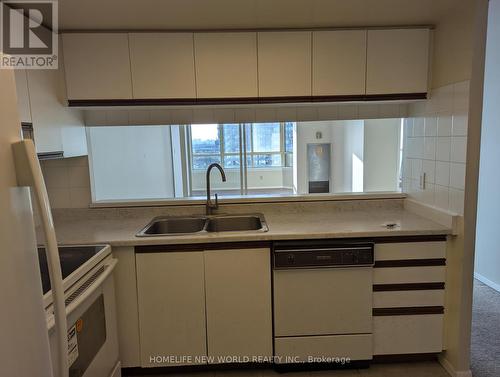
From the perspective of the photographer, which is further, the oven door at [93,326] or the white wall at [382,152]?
the white wall at [382,152]

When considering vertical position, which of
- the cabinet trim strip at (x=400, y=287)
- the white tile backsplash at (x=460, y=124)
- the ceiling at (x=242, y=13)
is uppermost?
the ceiling at (x=242, y=13)

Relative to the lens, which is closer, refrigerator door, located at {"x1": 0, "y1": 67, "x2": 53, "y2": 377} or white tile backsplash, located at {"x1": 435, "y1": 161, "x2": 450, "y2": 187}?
refrigerator door, located at {"x1": 0, "y1": 67, "x2": 53, "y2": 377}

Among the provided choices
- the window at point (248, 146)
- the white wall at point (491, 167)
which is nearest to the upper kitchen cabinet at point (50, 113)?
the window at point (248, 146)

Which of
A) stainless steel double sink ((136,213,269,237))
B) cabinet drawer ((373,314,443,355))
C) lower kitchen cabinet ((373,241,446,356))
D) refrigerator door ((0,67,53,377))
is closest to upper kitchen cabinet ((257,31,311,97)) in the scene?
stainless steel double sink ((136,213,269,237))

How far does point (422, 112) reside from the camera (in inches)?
92.7

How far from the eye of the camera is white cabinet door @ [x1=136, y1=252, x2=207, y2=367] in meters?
1.99

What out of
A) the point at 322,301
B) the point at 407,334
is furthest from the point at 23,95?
the point at 407,334

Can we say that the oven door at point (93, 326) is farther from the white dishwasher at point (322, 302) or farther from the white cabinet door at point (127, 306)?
the white dishwasher at point (322, 302)

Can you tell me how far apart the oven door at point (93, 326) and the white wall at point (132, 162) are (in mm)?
1105

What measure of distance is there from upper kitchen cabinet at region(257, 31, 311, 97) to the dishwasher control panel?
0.99 m

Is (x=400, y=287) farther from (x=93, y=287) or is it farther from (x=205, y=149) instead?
(x=205, y=149)

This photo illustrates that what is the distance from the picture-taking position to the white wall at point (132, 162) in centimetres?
338

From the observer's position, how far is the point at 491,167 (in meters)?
3.08

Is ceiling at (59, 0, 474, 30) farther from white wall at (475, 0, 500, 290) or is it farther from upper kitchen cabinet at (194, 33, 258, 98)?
white wall at (475, 0, 500, 290)
